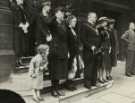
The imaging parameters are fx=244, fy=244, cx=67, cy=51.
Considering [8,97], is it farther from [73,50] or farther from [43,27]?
[73,50]

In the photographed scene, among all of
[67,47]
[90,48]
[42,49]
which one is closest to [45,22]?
[42,49]

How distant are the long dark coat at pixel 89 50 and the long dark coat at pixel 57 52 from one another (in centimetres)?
100

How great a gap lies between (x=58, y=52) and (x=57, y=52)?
26 mm

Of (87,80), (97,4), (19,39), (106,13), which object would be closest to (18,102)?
(87,80)

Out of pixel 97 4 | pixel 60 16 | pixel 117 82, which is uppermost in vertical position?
pixel 97 4

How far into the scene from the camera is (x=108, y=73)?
824 centimetres

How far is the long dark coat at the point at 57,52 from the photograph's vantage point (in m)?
6.02

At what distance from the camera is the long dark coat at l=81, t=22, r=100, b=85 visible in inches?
275

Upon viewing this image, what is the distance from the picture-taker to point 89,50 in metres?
7.04

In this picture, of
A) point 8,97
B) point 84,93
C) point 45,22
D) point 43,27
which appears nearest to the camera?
point 8,97

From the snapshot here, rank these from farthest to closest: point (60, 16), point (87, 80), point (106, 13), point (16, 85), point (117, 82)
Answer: point (106, 13) < point (117, 82) < point (87, 80) < point (16, 85) < point (60, 16)

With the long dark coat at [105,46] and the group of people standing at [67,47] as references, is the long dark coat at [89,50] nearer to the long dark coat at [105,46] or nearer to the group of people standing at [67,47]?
the group of people standing at [67,47]

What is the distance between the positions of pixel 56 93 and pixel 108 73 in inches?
107

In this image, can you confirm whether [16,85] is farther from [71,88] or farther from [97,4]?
[97,4]
